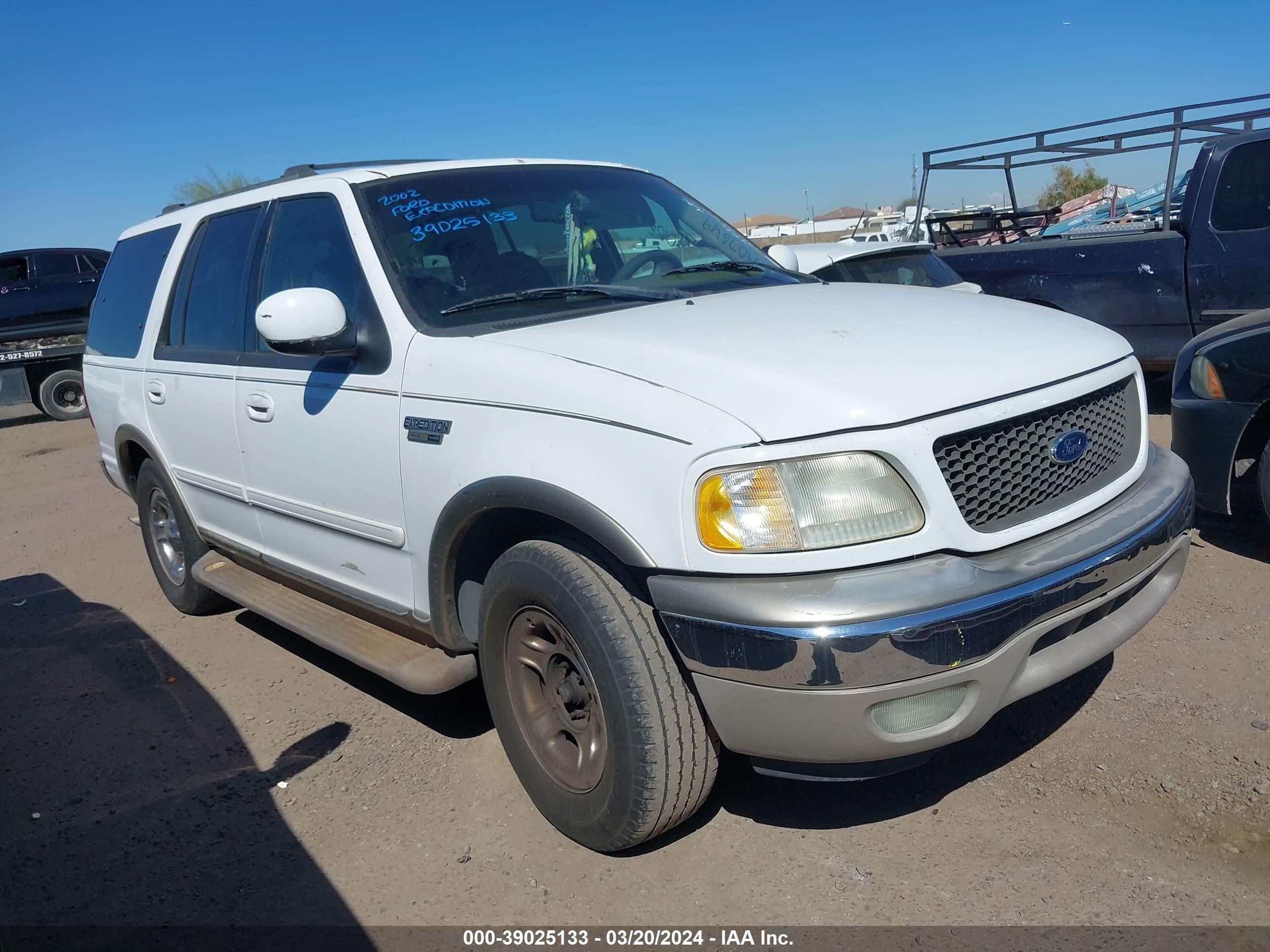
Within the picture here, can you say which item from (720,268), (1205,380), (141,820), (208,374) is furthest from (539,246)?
(1205,380)

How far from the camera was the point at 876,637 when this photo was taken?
2.18 metres

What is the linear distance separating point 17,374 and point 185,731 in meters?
11.6

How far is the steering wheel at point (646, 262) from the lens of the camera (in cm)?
349

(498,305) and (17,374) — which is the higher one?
(498,305)

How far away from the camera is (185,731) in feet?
13.0

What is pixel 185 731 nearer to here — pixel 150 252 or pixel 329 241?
pixel 329 241

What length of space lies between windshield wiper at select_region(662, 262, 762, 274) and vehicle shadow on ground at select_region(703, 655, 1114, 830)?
1.65 metres

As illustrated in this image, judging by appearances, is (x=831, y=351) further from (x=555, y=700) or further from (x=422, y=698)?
(x=422, y=698)

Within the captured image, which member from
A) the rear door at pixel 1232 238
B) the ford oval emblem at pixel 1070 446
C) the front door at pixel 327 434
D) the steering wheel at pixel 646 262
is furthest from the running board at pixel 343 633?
the rear door at pixel 1232 238

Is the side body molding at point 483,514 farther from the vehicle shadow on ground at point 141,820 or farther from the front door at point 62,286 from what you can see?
the front door at point 62,286

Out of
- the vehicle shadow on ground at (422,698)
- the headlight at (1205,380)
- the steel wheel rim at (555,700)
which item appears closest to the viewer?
the steel wheel rim at (555,700)

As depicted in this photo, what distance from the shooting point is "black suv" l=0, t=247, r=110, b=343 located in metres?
13.3

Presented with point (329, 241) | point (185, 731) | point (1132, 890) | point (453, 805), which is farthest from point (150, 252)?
point (1132, 890)

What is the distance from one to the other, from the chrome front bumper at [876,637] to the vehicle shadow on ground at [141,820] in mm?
1205
